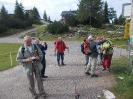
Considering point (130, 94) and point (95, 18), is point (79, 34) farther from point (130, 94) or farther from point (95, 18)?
point (130, 94)

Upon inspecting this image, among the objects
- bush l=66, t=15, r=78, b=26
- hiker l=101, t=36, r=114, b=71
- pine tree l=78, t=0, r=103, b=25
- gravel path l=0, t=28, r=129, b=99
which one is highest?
pine tree l=78, t=0, r=103, b=25

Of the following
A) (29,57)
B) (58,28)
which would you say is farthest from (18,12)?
(29,57)

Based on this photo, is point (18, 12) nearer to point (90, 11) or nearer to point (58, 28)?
point (90, 11)

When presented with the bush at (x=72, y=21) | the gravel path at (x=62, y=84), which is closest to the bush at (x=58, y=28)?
the bush at (x=72, y=21)

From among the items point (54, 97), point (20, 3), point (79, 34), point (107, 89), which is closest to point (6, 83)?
point (54, 97)

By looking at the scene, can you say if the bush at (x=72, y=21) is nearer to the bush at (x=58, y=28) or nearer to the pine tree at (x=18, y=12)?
the bush at (x=58, y=28)

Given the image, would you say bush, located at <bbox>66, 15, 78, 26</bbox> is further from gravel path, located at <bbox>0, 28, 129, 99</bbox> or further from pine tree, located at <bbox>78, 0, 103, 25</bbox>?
gravel path, located at <bbox>0, 28, 129, 99</bbox>

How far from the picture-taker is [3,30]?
159 feet

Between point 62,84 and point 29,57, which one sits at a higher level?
point 29,57

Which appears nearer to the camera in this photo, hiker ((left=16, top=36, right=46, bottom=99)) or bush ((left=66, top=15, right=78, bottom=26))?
hiker ((left=16, top=36, right=46, bottom=99))

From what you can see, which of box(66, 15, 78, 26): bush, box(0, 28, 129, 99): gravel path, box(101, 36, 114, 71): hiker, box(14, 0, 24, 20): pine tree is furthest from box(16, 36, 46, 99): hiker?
box(14, 0, 24, 20): pine tree

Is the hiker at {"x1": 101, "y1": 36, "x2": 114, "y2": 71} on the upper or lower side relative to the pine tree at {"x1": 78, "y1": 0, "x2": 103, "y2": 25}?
lower

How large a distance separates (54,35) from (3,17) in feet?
97.0

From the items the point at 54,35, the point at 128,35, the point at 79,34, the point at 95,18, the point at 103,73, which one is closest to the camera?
the point at 128,35
